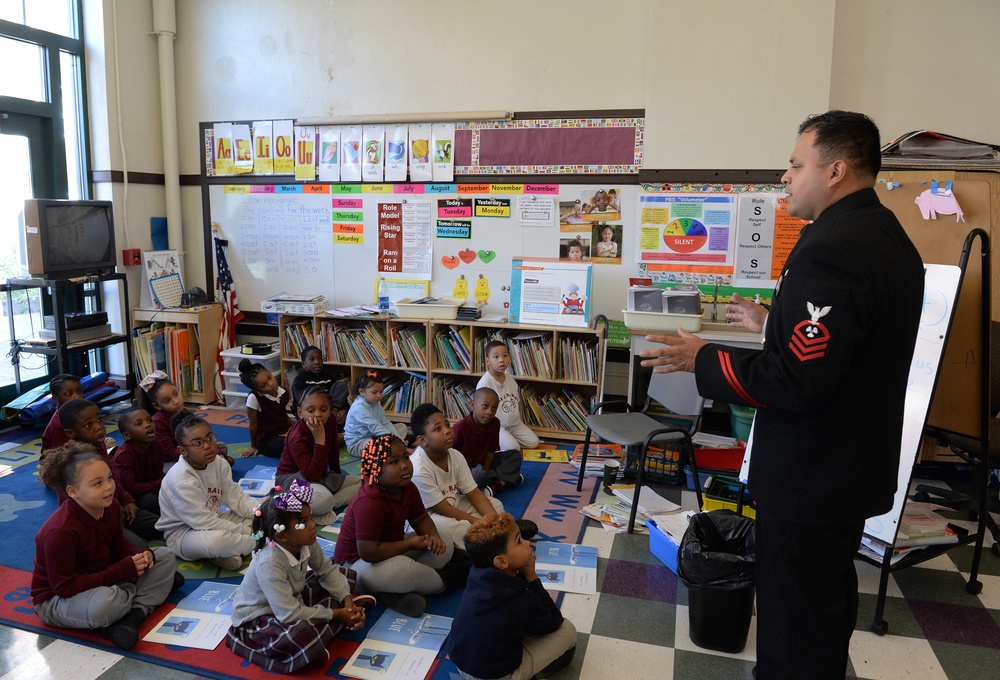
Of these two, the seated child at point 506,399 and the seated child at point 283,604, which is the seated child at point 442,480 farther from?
the seated child at point 506,399

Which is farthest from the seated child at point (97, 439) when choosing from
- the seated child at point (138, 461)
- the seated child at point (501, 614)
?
the seated child at point (501, 614)

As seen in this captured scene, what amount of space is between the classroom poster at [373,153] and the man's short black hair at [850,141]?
3.64 metres

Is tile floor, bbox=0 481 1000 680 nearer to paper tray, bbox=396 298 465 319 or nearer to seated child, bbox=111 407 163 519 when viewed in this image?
seated child, bbox=111 407 163 519

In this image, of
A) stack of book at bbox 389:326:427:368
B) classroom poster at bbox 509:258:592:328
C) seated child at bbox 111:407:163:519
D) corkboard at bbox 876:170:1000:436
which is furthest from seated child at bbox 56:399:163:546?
corkboard at bbox 876:170:1000:436

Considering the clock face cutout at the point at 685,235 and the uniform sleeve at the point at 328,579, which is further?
the clock face cutout at the point at 685,235

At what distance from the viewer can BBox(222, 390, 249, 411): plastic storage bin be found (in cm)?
483

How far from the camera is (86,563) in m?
2.31

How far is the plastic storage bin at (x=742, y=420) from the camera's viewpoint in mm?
3967

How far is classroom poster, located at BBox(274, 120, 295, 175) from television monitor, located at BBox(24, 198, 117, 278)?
1.15 meters

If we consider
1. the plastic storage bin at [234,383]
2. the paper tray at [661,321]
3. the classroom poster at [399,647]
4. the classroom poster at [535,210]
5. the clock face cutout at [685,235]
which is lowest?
the classroom poster at [399,647]

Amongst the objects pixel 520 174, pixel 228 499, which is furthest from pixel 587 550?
pixel 520 174

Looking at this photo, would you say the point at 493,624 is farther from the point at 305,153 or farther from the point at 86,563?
the point at 305,153

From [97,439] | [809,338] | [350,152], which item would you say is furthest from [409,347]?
[809,338]

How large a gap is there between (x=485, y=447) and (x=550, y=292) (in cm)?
120
